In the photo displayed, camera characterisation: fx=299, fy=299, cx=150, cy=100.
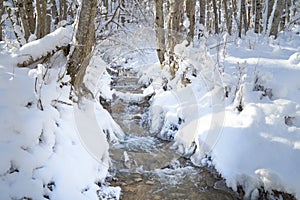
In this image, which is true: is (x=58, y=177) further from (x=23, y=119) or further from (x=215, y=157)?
(x=215, y=157)

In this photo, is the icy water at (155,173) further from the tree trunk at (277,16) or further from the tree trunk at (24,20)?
the tree trunk at (277,16)

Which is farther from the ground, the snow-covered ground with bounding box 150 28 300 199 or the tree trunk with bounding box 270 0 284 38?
the tree trunk with bounding box 270 0 284 38

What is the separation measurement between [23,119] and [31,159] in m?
0.43

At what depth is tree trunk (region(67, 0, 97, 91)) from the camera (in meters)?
4.29

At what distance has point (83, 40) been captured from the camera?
4344 millimetres

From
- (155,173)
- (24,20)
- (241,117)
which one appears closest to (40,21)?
(24,20)

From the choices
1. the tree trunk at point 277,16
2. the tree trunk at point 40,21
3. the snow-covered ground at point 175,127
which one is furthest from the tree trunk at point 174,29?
the tree trunk at point 40,21

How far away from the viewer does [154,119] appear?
689 centimetres

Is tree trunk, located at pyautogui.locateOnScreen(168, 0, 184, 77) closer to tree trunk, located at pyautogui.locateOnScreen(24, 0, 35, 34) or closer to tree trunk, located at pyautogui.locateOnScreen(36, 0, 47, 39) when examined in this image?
tree trunk, located at pyautogui.locateOnScreen(36, 0, 47, 39)

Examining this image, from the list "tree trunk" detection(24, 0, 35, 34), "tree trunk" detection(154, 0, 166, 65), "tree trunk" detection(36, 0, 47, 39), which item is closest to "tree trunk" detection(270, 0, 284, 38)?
"tree trunk" detection(154, 0, 166, 65)

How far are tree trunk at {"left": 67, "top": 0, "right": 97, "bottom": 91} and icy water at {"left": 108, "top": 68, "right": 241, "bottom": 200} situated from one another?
5.39ft

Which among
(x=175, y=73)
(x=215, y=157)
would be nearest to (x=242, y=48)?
(x=175, y=73)

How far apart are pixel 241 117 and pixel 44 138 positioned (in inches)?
117

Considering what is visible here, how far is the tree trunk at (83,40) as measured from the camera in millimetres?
4285
